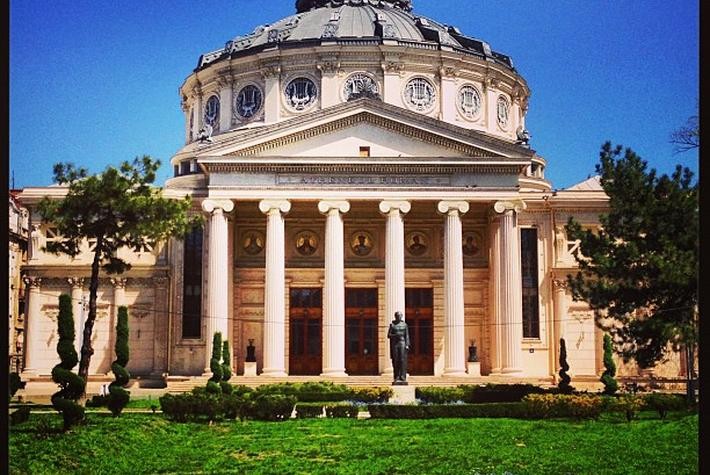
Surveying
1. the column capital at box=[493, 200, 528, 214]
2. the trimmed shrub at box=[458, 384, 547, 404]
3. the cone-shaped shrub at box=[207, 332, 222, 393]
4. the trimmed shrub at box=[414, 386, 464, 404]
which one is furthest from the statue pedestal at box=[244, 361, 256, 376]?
the column capital at box=[493, 200, 528, 214]

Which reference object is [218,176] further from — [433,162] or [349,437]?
[349,437]

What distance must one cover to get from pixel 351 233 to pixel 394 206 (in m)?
5.04

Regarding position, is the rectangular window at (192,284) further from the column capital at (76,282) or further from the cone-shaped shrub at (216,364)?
the cone-shaped shrub at (216,364)

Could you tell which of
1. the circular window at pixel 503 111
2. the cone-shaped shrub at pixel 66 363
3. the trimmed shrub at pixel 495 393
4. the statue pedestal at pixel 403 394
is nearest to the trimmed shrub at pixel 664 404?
the trimmed shrub at pixel 495 393

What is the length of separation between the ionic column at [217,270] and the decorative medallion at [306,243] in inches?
211

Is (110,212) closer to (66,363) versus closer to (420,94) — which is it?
(66,363)

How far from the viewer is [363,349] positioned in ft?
160

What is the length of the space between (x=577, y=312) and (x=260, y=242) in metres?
17.1

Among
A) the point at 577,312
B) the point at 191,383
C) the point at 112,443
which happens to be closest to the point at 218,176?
the point at 191,383

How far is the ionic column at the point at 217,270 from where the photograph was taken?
45.1 metres

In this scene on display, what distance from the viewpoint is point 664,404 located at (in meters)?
21.5

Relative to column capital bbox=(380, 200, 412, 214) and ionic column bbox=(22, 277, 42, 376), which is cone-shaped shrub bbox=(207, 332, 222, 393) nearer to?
column capital bbox=(380, 200, 412, 214)

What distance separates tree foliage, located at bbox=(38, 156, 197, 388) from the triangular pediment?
32.7ft

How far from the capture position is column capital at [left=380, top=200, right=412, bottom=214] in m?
45.3
